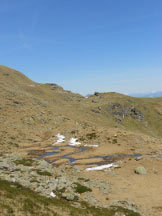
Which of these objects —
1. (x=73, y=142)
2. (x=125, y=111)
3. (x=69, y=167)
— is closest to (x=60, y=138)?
(x=73, y=142)

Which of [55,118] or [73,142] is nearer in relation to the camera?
[73,142]

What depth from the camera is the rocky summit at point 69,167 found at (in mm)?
22911

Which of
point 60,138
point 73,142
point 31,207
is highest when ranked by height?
point 31,207

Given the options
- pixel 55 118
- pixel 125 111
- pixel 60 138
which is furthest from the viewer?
pixel 125 111

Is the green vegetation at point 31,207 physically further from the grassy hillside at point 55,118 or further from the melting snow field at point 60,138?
the melting snow field at point 60,138

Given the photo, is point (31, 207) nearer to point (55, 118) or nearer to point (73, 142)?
point (73, 142)

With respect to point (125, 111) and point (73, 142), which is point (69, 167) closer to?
point (73, 142)

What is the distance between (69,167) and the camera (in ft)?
152

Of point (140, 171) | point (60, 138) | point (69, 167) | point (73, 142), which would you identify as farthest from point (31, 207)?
point (60, 138)

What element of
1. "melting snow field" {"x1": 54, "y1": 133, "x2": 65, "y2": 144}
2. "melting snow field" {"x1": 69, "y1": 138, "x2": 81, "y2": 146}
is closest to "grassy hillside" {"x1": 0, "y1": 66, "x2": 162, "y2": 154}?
"melting snow field" {"x1": 54, "y1": 133, "x2": 65, "y2": 144}

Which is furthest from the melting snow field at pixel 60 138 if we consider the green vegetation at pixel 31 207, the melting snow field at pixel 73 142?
the green vegetation at pixel 31 207

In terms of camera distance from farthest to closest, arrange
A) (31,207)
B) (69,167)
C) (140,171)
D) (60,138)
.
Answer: (60,138) → (69,167) → (140,171) → (31,207)

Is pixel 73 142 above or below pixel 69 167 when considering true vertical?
above

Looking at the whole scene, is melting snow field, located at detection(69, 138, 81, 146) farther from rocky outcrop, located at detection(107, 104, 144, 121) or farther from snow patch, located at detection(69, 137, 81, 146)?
rocky outcrop, located at detection(107, 104, 144, 121)
